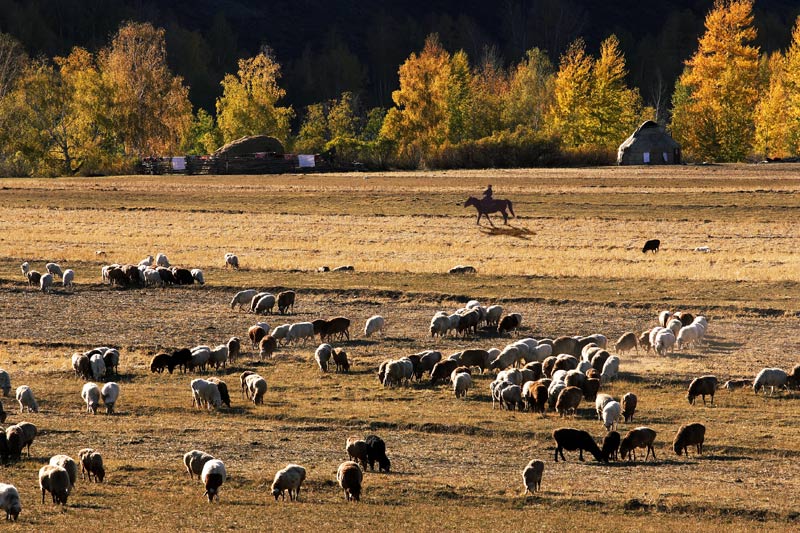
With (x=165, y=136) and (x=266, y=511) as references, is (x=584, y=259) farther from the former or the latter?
(x=165, y=136)

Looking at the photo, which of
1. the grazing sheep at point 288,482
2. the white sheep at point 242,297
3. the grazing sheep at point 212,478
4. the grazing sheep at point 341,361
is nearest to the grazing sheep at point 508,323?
the grazing sheep at point 341,361

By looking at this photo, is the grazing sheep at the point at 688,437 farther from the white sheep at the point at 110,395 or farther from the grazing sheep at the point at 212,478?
the white sheep at the point at 110,395

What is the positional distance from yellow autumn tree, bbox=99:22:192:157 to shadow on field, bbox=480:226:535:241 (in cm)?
6188

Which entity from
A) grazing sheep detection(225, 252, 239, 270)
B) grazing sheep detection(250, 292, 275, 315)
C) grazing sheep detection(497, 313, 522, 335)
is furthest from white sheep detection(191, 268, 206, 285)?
grazing sheep detection(497, 313, 522, 335)

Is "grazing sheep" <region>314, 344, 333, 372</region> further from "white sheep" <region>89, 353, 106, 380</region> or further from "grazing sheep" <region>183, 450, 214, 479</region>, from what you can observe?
"grazing sheep" <region>183, 450, 214, 479</region>

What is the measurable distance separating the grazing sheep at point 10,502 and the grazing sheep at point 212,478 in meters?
2.43

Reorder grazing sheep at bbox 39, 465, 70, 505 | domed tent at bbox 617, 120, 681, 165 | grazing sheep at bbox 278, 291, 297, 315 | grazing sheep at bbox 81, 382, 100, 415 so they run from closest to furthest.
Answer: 1. grazing sheep at bbox 39, 465, 70, 505
2. grazing sheep at bbox 81, 382, 100, 415
3. grazing sheep at bbox 278, 291, 297, 315
4. domed tent at bbox 617, 120, 681, 165

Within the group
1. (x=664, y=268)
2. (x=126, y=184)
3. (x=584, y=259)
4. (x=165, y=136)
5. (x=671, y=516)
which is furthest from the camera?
(x=165, y=136)

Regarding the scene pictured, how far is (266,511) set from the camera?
49.7 ft

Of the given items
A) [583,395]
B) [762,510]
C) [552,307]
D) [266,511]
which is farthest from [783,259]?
[266,511]

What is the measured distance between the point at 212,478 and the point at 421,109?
4070 inches

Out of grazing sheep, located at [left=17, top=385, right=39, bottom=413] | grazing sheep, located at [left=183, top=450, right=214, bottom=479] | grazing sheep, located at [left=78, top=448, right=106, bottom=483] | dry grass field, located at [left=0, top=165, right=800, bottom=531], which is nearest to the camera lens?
dry grass field, located at [left=0, top=165, right=800, bottom=531]

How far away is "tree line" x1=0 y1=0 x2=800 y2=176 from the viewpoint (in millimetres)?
101875

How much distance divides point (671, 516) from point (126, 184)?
72.7 metres
